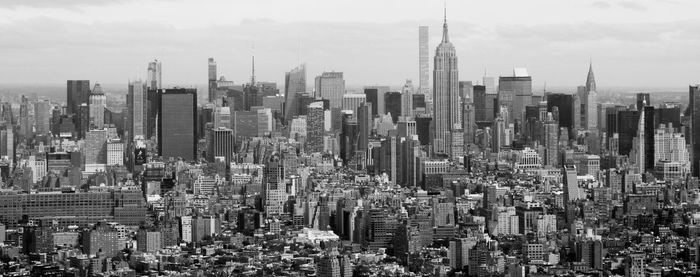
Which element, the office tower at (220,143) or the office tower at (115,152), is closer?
the office tower at (115,152)

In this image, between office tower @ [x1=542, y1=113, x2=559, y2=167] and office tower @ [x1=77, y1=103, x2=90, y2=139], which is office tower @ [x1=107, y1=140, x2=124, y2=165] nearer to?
office tower @ [x1=77, y1=103, x2=90, y2=139]

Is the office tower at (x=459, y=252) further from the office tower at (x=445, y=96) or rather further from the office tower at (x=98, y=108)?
the office tower at (x=445, y=96)

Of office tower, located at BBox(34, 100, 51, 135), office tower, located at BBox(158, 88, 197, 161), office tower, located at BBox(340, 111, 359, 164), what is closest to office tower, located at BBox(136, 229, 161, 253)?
office tower, located at BBox(34, 100, 51, 135)

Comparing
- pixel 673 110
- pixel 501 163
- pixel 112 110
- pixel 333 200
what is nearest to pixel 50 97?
pixel 112 110

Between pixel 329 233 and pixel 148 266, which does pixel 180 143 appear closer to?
pixel 329 233

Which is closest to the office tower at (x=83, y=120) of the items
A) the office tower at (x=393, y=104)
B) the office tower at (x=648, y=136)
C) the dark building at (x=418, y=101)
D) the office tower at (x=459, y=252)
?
the office tower at (x=393, y=104)

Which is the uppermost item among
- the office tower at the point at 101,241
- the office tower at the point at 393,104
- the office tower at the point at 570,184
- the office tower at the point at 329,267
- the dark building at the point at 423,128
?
the office tower at the point at 393,104
